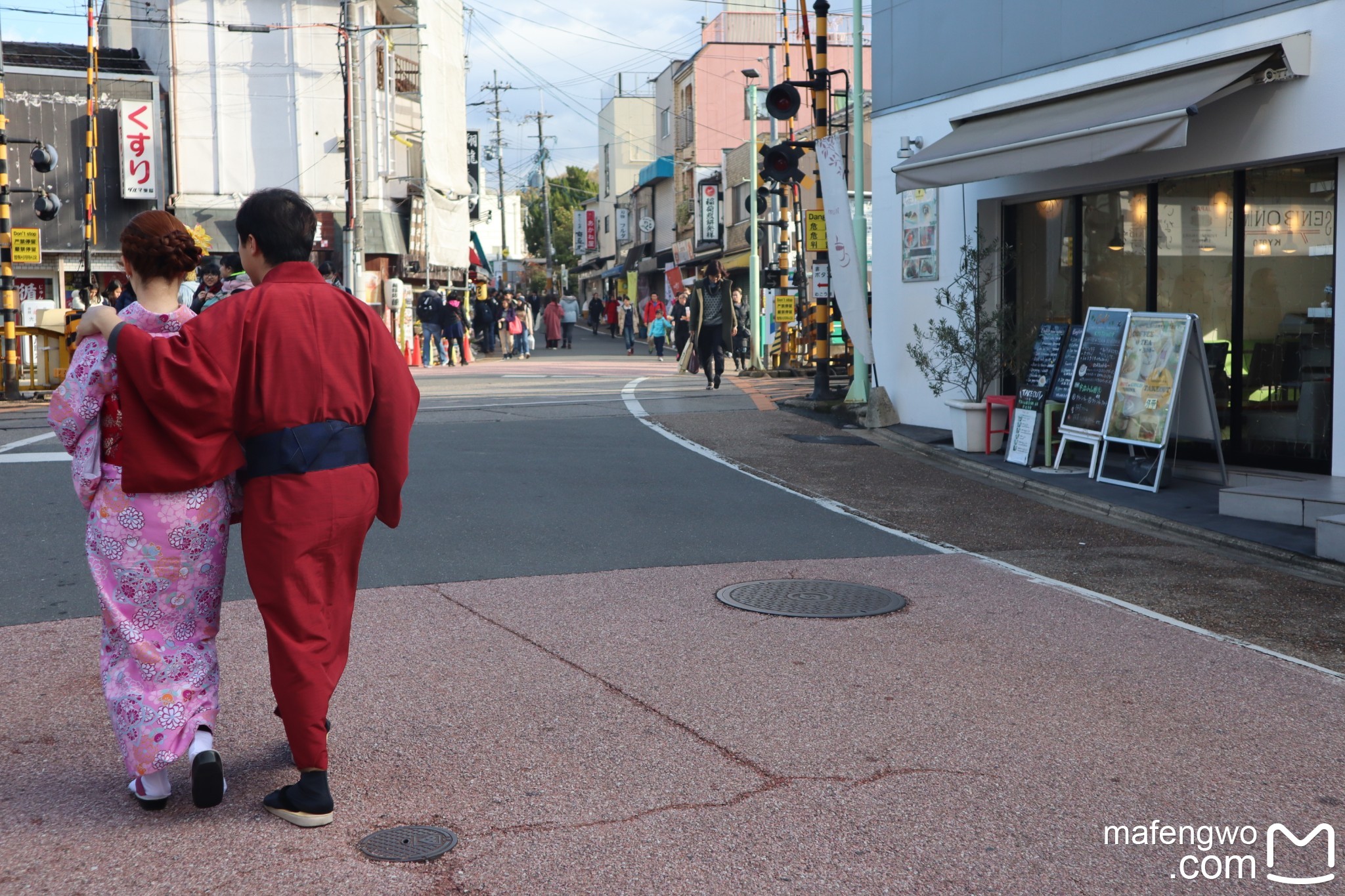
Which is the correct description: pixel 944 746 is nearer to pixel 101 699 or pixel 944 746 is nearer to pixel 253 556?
pixel 253 556

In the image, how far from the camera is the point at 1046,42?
462 inches

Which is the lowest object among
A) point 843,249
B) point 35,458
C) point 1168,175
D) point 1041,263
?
point 35,458

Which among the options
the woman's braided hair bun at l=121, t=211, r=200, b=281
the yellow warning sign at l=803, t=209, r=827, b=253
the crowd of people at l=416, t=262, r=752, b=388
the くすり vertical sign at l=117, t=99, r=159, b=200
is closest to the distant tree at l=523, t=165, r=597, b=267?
the crowd of people at l=416, t=262, r=752, b=388

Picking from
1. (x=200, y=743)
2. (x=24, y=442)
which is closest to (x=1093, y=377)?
(x=200, y=743)

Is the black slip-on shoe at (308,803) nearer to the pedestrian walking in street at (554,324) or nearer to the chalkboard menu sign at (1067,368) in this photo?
the chalkboard menu sign at (1067,368)

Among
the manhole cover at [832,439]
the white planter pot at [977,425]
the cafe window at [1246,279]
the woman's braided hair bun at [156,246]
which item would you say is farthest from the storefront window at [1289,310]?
the woman's braided hair bun at [156,246]

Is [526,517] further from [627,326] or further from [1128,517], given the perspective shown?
[627,326]

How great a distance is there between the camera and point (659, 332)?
33781 millimetres

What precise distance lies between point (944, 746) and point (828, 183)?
36.6 ft

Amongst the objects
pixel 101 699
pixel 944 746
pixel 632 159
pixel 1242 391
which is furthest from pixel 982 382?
pixel 632 159

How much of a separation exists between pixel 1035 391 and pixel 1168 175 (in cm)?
213

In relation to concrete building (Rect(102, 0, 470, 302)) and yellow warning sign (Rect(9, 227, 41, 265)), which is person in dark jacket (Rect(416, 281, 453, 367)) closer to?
concrete building (Rect(102, 0, 470, 302))

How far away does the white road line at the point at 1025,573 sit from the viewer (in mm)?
5465

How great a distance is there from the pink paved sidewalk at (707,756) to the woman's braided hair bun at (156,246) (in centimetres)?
158
